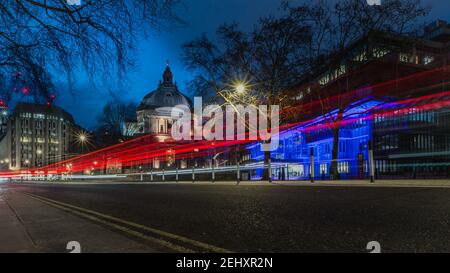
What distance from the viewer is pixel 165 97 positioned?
5438 inches

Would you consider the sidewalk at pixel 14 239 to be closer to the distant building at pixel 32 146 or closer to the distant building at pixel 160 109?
the distant building at pixel 160 109

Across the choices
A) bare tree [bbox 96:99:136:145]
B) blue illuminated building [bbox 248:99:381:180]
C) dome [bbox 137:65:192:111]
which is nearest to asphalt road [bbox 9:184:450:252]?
blue illuminated building [bbox 248:99:381:180]

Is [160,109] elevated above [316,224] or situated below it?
above

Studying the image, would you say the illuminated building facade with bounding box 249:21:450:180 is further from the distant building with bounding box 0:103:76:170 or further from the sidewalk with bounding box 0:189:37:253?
the distant building with bounding box 0:103:76:170

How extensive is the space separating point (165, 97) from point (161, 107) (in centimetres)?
539

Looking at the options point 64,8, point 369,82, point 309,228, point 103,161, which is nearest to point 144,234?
point 309,228

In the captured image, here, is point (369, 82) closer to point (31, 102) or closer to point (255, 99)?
point (255, 99)

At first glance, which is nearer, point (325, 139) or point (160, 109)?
point (325, 139)

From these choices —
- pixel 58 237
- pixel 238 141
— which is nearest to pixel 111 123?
pixel 238 141

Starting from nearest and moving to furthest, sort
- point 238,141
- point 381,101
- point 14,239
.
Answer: point 14,239, point 381,101, point 238,141

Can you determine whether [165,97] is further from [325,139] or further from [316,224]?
[316,224]

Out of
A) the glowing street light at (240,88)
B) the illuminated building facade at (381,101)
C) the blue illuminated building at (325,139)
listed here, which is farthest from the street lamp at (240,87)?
the blue illuminated building at (325,139)

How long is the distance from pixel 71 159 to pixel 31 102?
101 meters

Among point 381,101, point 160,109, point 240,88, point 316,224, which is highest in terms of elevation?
point 160,109
